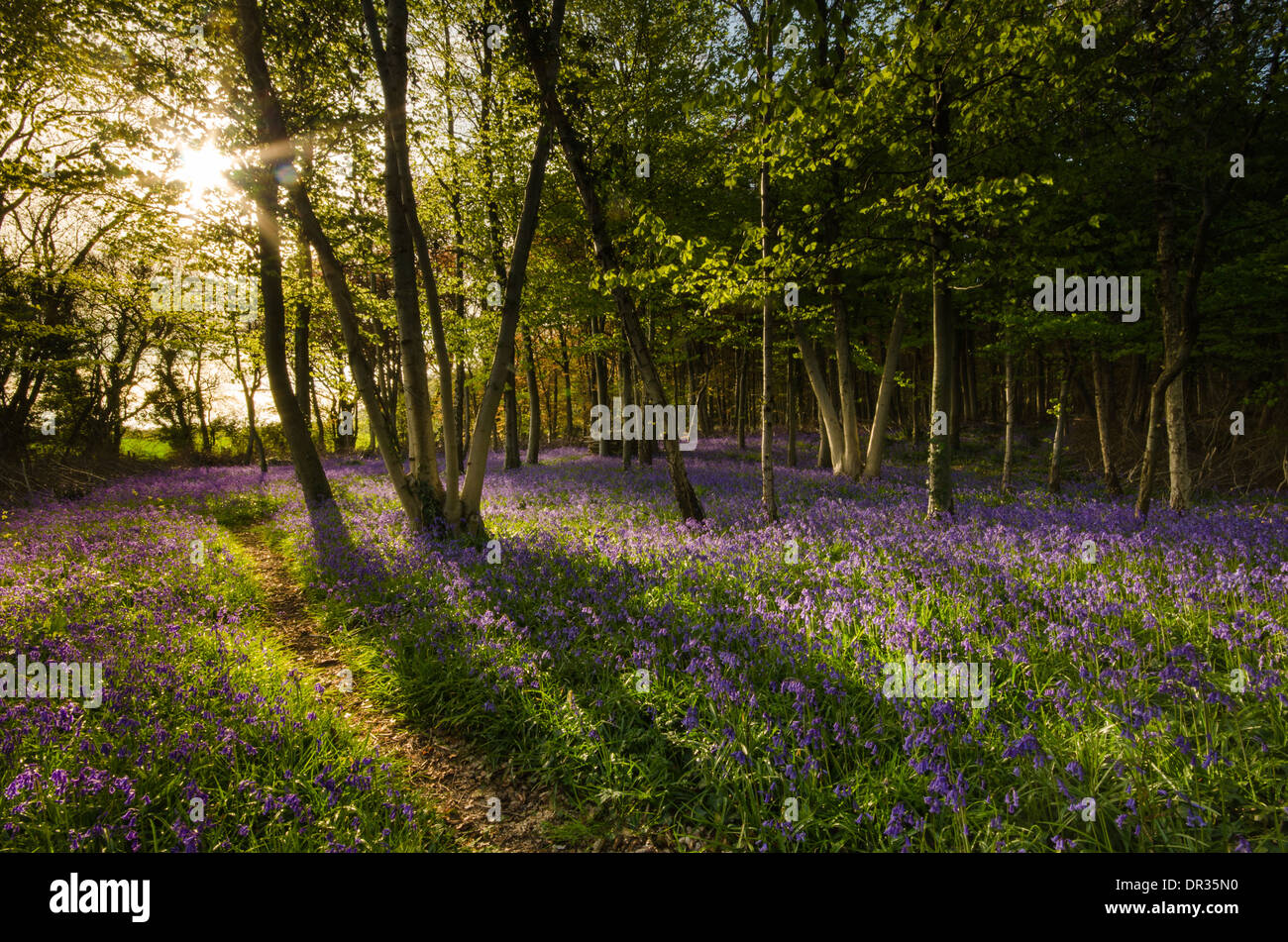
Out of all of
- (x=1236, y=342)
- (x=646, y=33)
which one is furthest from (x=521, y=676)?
(x=1236, y=342)

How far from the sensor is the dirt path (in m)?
3.38

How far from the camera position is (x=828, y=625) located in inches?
194

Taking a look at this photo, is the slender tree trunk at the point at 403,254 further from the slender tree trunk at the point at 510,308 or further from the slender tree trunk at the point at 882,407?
the slender tree trunk at the point at 882,407

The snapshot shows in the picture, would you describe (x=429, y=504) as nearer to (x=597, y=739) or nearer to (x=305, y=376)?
(x=597, y=739)

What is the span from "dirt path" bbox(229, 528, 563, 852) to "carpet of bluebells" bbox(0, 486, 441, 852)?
0.28 metres

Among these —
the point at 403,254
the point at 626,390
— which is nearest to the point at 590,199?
the point at 403,254

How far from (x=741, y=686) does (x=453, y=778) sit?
2407 mm

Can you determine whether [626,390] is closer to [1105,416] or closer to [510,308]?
[510,308]

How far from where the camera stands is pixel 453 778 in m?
3.96

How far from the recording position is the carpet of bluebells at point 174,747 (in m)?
2.90

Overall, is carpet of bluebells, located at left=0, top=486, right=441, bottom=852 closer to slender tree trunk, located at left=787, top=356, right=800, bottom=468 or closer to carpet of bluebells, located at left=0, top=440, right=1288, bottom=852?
carpet of bluebells, located at left=0, top=440, right=1288, bottom=852

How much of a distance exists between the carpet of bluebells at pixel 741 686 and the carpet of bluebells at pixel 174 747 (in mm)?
26

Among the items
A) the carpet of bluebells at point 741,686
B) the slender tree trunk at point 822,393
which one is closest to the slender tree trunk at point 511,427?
the slender tree trunk at point 822,393
